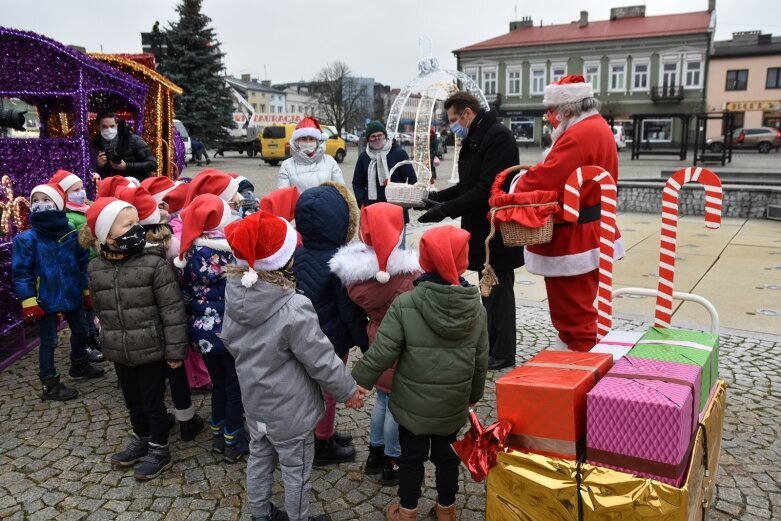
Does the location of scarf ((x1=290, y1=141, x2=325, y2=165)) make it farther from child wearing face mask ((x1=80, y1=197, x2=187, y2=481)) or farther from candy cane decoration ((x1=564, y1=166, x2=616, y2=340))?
candy cane decoration ((x1=564, y1=166, x2=616, y2=340))

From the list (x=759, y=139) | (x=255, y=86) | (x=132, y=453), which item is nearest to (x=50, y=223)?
(x=132, y=453)

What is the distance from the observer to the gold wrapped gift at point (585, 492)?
1989mm

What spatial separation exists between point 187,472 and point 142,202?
5.10 ft

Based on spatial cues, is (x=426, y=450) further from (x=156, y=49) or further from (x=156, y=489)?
(x=156, y=49)

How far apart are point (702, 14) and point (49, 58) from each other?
51510 mm

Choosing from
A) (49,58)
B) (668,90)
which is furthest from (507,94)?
(49,58)

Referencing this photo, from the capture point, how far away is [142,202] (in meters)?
3.43

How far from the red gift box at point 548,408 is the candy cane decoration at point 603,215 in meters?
0.96

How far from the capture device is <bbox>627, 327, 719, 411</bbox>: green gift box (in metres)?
2.39

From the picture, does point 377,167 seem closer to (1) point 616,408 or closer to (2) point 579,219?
(2) point 579,219

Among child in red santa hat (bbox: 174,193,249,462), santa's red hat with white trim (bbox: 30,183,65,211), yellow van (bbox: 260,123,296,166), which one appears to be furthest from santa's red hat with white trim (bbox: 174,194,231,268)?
yellow van (bbox: 260,123,296,166)

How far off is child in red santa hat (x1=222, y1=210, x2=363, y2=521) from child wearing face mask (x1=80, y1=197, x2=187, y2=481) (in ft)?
2.24

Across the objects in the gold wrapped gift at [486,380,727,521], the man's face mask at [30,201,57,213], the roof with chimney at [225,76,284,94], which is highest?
the roof with chimney at [225,76,284,94]

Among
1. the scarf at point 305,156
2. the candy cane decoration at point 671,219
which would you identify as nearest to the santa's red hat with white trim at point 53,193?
the scarf at point 305,156
